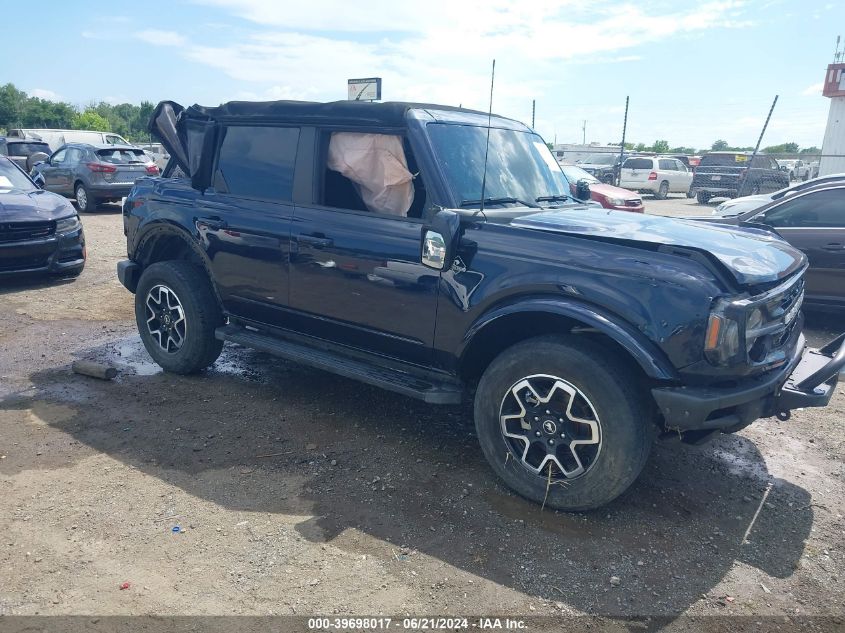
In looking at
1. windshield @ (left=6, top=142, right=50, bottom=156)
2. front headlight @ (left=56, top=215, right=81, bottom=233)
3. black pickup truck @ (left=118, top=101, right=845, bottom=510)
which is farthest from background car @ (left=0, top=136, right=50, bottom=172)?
black pickup truck @ (left=118, top=101, right=845, bottom=510)

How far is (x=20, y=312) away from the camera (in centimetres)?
704

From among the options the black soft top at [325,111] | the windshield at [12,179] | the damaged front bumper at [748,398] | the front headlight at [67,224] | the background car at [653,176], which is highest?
the background car at [653,176]

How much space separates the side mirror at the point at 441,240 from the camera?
3469 millimetres

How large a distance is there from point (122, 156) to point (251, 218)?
13090 mm

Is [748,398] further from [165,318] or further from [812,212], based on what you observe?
[812,212]

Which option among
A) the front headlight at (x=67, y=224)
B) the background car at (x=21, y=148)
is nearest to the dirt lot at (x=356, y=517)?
the front headlight at (x=67, y=224)

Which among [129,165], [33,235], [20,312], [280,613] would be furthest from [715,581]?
[129,165]

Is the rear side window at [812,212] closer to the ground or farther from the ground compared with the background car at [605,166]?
closer to the ground

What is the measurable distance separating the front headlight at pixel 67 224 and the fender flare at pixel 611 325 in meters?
7.01

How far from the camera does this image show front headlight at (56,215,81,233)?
8172 mm

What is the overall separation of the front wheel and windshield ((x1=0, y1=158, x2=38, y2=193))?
7895 millimetres

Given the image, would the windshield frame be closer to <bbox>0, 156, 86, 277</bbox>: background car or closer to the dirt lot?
the dirt lot

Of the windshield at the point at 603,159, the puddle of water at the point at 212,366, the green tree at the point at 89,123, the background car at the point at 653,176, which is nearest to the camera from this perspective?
the puddle of water at the point at 212,366

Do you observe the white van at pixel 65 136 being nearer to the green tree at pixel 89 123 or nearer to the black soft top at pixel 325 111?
the black soft top at pixel 325 111
